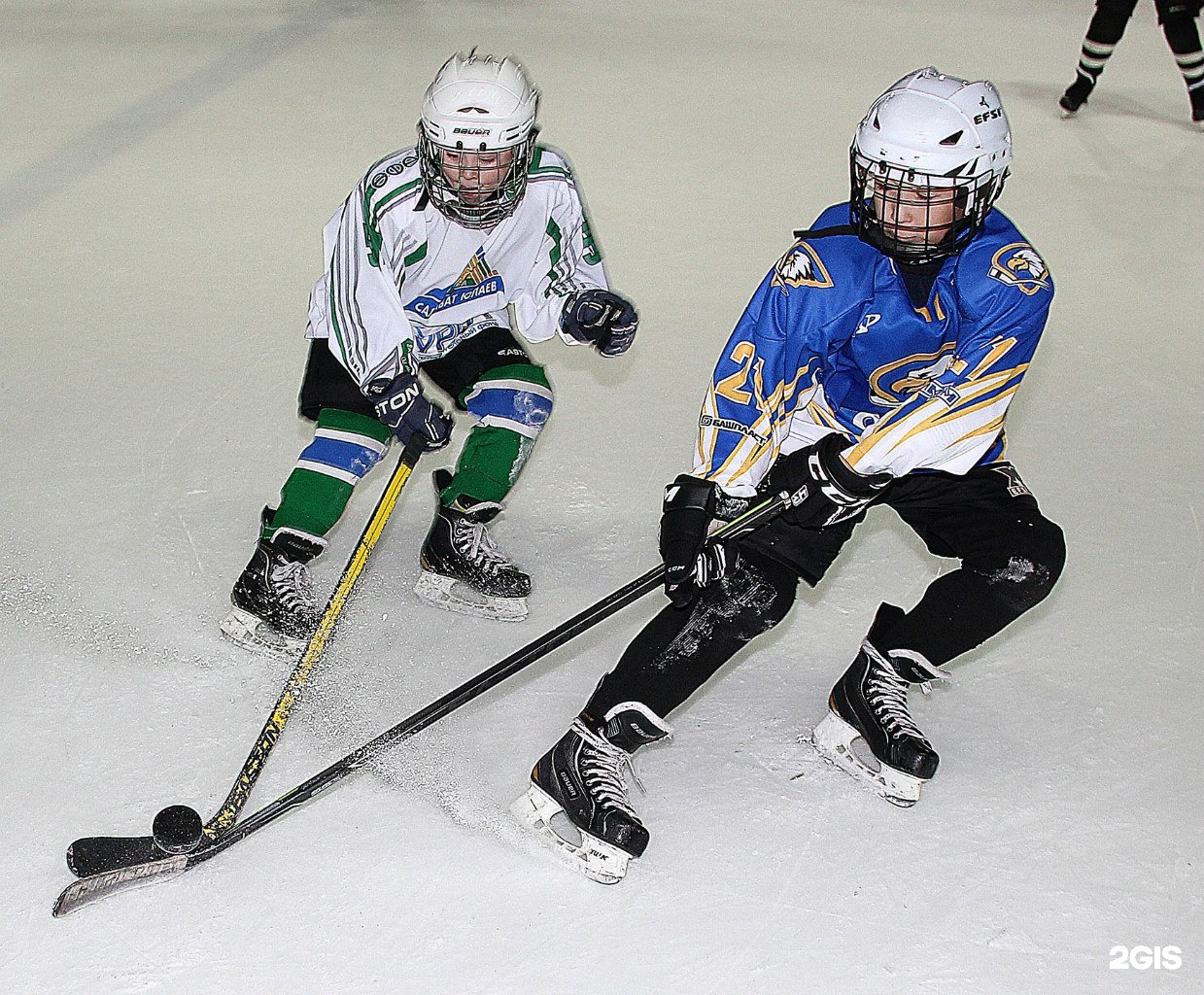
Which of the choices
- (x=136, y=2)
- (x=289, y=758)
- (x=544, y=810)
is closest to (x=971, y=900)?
(x=544, y=810)

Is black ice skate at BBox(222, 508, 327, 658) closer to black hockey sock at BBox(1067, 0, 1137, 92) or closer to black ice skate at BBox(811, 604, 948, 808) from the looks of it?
black ice skate at BBox(811, 604, 948, 808)

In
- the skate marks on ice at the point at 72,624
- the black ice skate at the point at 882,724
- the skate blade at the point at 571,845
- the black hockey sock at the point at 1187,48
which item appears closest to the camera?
the skate blade at the point at 571,845

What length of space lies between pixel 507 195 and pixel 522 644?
72 cm

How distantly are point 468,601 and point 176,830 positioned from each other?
2.33 ft

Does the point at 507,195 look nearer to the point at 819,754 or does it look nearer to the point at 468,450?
the point at 468,450

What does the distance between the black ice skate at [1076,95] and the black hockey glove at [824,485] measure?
3.54 metres

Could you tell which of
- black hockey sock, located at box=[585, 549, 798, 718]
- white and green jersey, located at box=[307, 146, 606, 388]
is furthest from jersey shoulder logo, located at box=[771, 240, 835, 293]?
white and green jersey, located at box=[307, 146, 606, 388]

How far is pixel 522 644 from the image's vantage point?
2.15m

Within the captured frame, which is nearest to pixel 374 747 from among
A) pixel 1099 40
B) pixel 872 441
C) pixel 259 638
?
pixel 259 638

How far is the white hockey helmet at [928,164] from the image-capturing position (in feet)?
5.29

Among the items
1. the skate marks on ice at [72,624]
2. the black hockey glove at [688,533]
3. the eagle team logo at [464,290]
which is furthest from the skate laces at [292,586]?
the black hockey glove at [688,533]

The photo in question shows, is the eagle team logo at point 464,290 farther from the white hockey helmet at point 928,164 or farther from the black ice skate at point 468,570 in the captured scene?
the white hockey helmet at point 928,164

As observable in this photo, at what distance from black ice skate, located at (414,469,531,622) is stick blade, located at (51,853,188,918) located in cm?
70

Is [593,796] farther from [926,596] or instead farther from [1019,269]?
[1019,269]
